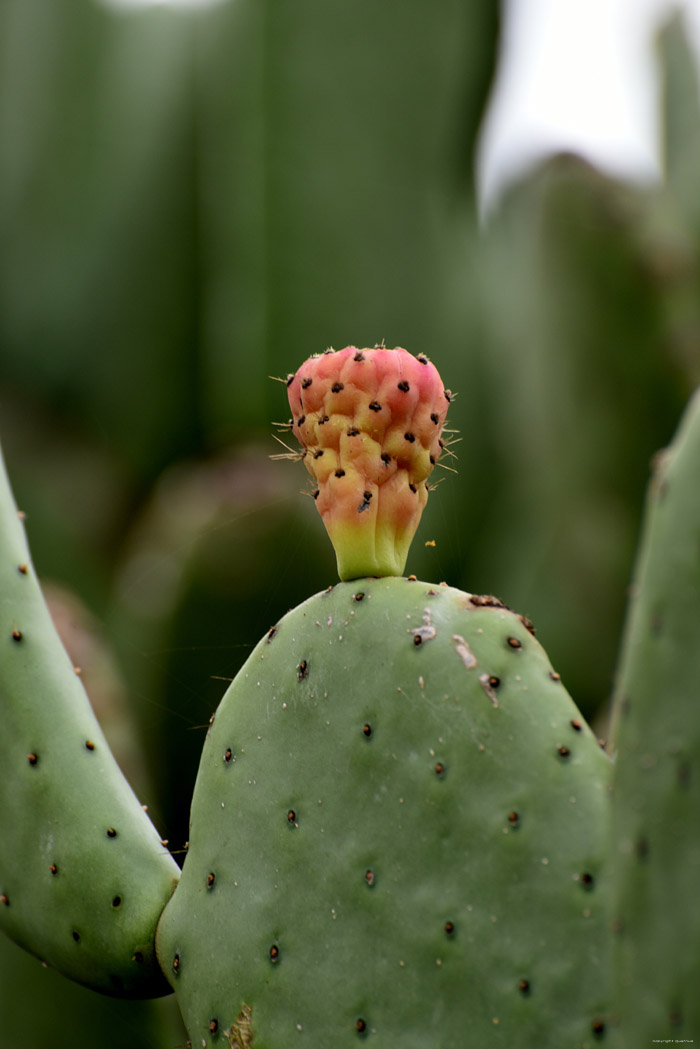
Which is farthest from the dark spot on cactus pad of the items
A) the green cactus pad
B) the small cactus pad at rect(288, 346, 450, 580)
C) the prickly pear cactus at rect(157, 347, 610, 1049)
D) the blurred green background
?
the blurred green background

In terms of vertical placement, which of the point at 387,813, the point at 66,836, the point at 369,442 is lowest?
the point at 66,836

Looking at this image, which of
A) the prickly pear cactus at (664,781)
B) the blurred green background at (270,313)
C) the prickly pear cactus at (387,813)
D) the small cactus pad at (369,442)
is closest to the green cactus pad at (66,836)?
the prickly pear cactus at (387,813)

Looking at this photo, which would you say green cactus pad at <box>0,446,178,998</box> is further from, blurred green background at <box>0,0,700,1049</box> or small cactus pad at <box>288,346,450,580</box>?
blurred green background at <box>0,0,700,1049</box>

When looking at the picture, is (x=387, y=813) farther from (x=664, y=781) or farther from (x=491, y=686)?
(x=664, y=781)

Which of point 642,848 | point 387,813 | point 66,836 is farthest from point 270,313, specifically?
point 642,848

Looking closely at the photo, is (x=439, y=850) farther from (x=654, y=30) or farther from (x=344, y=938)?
(x=654, y=30)

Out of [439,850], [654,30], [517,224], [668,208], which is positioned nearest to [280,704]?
[439,850]
